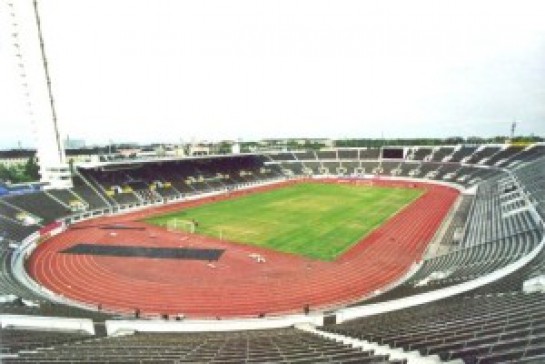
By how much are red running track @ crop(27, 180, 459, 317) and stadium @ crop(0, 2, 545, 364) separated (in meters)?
0.15

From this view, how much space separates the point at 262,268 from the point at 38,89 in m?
40.1

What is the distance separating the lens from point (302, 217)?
156 feet

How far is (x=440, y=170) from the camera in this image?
3073 inches

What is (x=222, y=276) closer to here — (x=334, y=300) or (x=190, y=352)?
(x=334, y=300)

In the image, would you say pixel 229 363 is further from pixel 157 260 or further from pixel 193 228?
pixel 193 228

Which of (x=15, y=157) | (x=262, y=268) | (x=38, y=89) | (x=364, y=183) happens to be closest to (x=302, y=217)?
(x=262, y=268)

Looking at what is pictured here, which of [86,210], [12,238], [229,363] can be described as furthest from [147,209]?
[229,363]

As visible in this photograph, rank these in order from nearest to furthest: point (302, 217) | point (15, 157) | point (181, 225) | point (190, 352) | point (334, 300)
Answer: point (190, 352) < point (334, 300) < point (181, 225) < point (302, 217) < point (15, 157)

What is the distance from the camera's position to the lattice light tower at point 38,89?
48469 millimetres

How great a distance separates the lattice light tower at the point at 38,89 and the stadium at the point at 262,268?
0.27 m

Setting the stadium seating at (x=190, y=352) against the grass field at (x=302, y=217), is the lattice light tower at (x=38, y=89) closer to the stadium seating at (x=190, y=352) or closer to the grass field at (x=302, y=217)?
the grass field at (x=302, y=217)

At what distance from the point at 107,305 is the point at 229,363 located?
17037mm

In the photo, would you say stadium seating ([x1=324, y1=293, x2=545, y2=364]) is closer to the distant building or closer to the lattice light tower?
the lattice light tower

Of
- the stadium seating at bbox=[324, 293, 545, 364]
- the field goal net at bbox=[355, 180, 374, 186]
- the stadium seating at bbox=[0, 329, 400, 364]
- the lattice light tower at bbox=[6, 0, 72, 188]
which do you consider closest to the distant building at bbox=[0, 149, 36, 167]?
the lattice light tower at bbox=[6, 0, 72, 188]
